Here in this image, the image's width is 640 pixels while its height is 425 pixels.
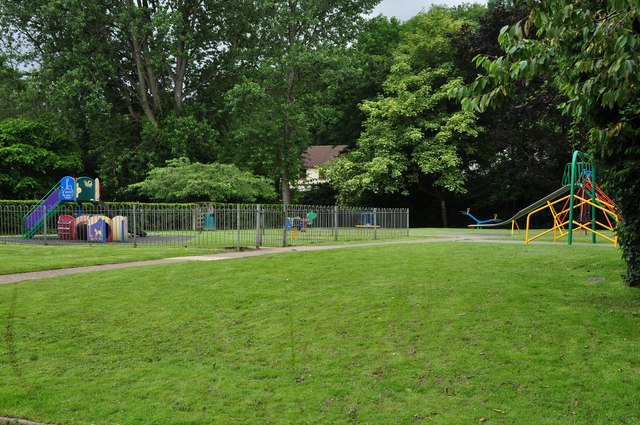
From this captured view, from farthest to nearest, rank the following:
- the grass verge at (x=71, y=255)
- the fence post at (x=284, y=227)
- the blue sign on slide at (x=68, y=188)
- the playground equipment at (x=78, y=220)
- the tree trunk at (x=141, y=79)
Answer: the tree trunk at (x=141, y=79)
the blue sign on slide at (x=68, y=188)
the playground equipment at (x=78, y=220)
the fence post at (x=284, y=227)
the grass verge at (x=71, y=255)

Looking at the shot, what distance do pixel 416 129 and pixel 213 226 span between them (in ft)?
61.0

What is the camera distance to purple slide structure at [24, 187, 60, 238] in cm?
2498

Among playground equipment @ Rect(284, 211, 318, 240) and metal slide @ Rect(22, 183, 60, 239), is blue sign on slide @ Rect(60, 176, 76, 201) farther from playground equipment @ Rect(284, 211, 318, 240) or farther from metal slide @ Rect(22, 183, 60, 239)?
playground equipment @ Rect(284, 211, 318, 240)

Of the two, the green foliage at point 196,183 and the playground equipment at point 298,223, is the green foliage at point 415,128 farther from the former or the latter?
the playground equipment at point 298,223

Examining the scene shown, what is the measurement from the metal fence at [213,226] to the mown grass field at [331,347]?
8.21 metres

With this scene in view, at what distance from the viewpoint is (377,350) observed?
7441mm

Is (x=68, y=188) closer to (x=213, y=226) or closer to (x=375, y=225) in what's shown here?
(x=213, y=226)

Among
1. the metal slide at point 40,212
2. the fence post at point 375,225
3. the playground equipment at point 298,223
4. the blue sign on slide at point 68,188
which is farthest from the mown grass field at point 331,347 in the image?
the metal slide at point 40,212

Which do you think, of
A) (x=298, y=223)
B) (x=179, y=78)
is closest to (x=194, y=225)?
(x=298, y=223)

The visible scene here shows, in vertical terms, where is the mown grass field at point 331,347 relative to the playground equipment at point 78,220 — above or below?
below

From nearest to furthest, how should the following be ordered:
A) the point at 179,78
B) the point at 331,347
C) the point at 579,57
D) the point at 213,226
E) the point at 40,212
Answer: the point at 579,57 < the point at 331,347 < the point at 213,226 < the point at 40,212 < the point at 179,78

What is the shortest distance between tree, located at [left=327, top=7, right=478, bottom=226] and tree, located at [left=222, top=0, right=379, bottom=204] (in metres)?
3.75

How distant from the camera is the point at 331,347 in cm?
767

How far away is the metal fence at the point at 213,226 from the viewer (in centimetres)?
2035
